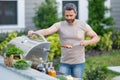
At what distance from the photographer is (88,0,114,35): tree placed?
13.6 m

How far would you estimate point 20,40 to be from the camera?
18.5 ft

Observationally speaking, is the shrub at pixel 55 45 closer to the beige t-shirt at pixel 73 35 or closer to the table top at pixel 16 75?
the beige t-shirt at pixel 73 35

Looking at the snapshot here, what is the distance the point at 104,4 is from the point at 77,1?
1014mm

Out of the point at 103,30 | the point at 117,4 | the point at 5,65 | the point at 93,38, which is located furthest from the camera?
the point at 117,4

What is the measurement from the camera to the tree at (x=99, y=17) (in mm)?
13602

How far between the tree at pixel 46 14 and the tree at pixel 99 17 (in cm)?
127

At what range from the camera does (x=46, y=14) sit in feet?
42.3

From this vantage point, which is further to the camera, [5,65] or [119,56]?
[119,56]

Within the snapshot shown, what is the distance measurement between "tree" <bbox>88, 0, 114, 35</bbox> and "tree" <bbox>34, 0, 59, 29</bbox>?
50.1 inches

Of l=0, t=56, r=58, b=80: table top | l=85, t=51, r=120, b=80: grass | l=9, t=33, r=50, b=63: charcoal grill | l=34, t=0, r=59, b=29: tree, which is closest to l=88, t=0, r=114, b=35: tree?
l=85, t=51, r=120, b=80: grass

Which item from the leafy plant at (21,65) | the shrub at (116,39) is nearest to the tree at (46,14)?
the shrub at (116,39)

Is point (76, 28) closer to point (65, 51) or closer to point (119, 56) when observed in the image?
point (65, 51)

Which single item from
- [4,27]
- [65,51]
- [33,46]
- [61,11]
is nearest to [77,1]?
[61,11]

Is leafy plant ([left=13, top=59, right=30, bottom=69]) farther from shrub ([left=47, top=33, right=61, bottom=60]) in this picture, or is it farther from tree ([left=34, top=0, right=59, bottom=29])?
tree ([left=34, top=0, right=59, bottom=29])
